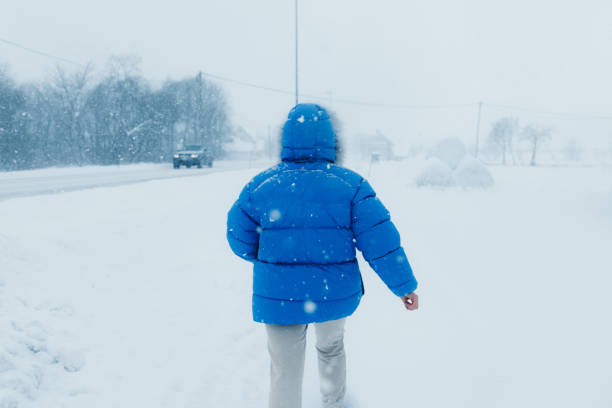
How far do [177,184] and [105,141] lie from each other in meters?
24.1

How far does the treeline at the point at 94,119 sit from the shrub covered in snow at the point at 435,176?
57.9ft

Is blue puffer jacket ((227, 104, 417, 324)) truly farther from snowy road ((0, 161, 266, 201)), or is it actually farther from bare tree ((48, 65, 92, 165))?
bare tree ((48, 65, 92, 165))

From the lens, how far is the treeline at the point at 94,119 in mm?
26016

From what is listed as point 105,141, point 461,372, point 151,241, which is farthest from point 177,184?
point 105,141

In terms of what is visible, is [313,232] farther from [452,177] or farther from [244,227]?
[452,177]

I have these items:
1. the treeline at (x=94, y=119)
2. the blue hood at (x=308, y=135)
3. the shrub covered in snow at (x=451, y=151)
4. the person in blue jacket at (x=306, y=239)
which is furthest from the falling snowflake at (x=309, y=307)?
the treeline at (x=94, y=119)

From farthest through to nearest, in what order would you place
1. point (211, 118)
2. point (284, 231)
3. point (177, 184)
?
point (211, 118) < point (177, 184) < point (284, 231)

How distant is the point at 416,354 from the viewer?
3.40 meters

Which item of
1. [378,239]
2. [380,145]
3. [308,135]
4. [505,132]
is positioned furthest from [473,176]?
[380,145]

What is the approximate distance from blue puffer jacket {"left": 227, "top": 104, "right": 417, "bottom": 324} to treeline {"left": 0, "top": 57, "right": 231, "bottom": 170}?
28.7 metres

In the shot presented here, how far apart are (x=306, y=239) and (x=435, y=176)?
17.8 meters

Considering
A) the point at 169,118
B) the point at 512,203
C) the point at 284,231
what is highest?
the point at 169,118

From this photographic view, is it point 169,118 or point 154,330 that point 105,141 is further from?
point 154,330

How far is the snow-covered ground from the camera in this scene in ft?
9.20
